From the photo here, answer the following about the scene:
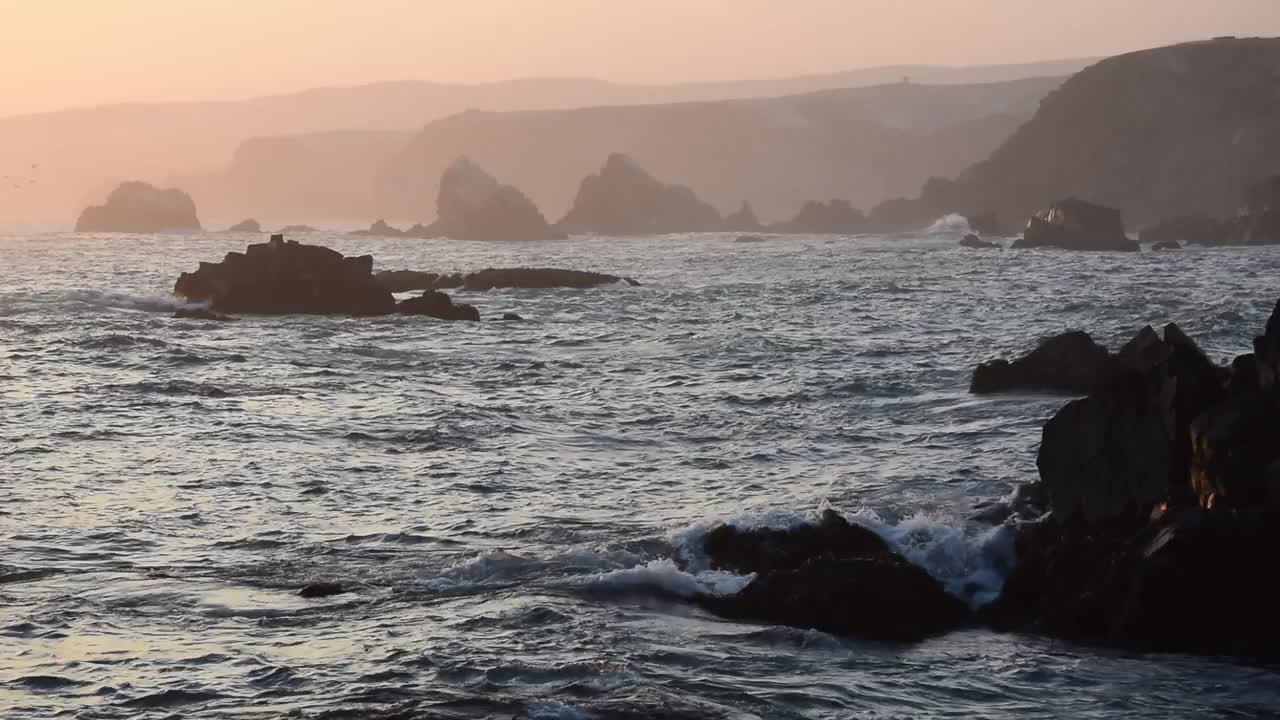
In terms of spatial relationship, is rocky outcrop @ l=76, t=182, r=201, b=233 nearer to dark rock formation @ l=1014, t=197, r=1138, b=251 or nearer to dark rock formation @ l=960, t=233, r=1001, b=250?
dark rock formation @ l=960, t=233, r=1001, b=250

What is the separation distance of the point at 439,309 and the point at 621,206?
106 m

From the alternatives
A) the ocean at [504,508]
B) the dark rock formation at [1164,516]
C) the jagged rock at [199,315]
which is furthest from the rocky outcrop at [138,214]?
the dark rock formation at [1164,516]

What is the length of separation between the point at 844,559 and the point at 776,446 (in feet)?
30.2

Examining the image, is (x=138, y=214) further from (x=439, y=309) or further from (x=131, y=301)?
(x=439, y=309)

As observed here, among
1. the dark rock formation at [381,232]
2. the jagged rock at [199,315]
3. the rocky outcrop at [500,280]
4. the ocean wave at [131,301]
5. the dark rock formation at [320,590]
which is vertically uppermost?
the dark rock formation at [381,232]

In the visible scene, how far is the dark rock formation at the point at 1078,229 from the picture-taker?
88625 mm

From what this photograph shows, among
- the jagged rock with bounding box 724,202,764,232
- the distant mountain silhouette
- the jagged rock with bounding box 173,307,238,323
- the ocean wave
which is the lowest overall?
the jagged rock with bounding box 173,307,238,323

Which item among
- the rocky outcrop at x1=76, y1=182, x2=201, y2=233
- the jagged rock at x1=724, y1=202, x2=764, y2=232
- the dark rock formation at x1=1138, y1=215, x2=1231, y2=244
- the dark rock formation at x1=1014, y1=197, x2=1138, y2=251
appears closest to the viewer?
the dark rock formation at x1=1014, y1=197, x2=1138, y2=251

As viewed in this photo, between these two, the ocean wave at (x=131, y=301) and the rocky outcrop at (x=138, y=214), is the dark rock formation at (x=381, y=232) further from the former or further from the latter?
the ocean wave at (x=131, y=301)

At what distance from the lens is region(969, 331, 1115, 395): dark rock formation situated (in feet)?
91.5

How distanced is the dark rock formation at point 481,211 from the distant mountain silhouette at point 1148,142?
111ft

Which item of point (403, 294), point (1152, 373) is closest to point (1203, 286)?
point (403, 294)

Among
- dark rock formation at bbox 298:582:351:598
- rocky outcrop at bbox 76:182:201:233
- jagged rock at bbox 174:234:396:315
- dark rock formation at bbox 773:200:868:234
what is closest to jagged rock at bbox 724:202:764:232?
dark rock formation at bbox 773:200:868:234

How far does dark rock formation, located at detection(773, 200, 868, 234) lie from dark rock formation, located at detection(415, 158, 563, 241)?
2454 centimetres
